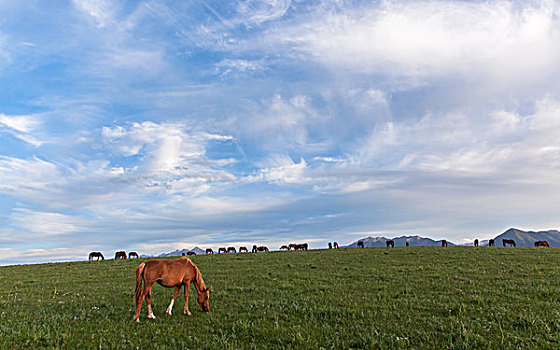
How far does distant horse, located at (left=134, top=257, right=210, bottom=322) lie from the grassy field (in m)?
0.55

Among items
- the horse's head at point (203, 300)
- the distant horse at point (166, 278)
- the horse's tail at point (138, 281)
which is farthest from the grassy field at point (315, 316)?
the horse's tail at point (138, 281)

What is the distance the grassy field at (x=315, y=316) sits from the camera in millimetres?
9844

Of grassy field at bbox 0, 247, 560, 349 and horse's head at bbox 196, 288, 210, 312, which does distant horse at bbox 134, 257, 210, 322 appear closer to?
horse's head at bbox 196, 288, 210, 312

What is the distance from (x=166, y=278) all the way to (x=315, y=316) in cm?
590

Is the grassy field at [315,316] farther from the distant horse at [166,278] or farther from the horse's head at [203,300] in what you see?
the distant horse at [166,278]

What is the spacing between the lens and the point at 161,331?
1095 centimetres

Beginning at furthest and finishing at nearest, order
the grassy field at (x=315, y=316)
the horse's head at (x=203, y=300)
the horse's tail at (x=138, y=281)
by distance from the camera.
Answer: the horse's head at (x=203, y=300) → the horse's tail at (x=138, y=281) → the grassy field at (x=315, y=316)

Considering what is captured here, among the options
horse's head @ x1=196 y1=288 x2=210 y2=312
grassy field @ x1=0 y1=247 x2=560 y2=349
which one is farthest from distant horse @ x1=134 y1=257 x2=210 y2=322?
grassy field @ x1=0 y1=247 x2=560 y2=349

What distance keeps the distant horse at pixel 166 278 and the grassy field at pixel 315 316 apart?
0.55 m

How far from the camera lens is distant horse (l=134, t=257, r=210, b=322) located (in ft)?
40.3

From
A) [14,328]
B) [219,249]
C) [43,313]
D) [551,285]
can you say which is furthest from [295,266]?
[219,249]

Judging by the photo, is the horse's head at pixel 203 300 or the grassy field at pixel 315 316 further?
the horse's head at pixel 203 300

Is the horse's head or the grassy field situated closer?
the grassy field

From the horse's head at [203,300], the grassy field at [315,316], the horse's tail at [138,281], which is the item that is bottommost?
the grassy field at [315,316]
